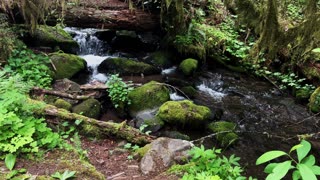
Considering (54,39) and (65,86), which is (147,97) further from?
(54,39)

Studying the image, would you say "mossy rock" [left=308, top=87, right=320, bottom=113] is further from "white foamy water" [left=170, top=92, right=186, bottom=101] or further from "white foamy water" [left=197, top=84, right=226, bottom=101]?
"white foamy water" [left=170, top=92, right=186, bottom=101]

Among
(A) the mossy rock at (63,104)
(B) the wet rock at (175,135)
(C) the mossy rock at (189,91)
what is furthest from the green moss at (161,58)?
(A) the mossy rock at (63,104)

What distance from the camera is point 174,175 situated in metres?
3.63

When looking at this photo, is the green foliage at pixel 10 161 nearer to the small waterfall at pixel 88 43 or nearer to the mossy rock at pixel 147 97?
the mossy rock at pixel 147 97

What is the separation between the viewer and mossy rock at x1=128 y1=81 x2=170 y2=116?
6.97 m

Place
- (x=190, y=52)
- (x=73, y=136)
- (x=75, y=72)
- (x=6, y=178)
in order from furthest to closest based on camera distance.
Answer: (x=190, y=52), (x=75, y=72), (x=73, y=136), (x=6, y=178)

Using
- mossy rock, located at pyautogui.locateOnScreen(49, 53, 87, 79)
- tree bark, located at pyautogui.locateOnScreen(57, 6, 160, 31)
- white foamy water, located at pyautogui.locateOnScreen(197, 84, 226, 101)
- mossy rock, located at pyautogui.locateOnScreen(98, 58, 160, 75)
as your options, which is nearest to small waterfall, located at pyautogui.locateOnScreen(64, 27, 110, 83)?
mossy rock, located at pyautogui.locateOnScreen(98, 58, 160, 75)

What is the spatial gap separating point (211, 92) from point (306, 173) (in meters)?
7.52

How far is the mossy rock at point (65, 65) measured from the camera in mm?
7777

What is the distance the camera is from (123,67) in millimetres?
9055

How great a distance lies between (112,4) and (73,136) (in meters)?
5.93

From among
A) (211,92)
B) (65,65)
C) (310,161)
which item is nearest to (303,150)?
(310,161)

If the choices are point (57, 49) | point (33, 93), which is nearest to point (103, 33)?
point (57, 49)

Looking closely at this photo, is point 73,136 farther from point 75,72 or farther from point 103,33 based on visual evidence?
point 103,33
